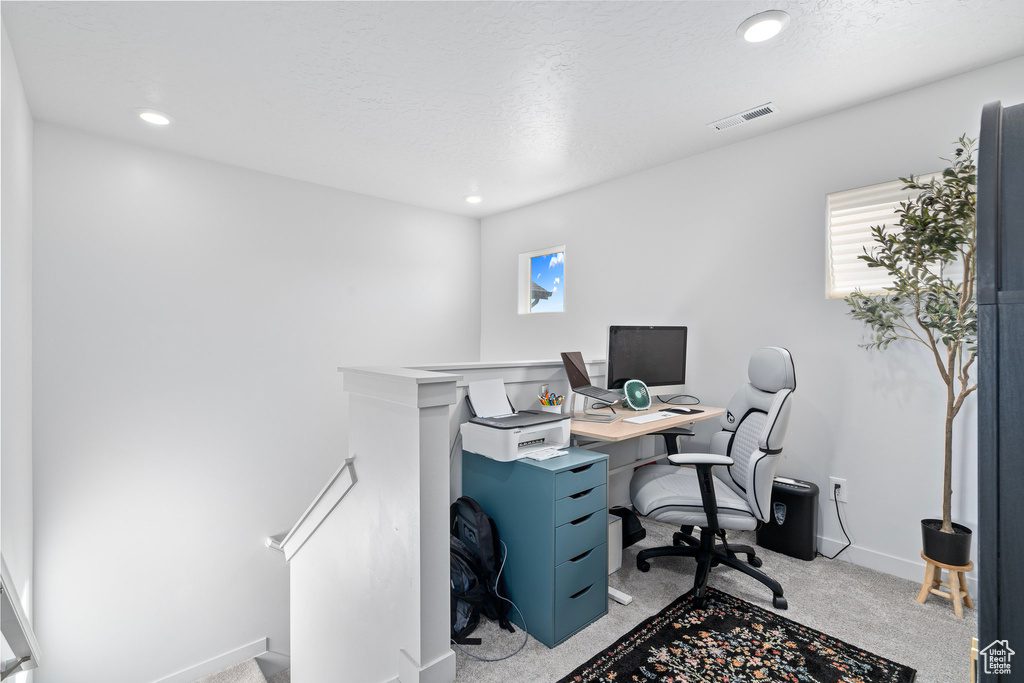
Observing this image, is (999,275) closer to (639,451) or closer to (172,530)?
(639,451)

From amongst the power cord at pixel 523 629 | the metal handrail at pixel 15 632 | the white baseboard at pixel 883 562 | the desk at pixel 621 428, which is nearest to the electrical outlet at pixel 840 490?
the white baseboard at pixel 883 562

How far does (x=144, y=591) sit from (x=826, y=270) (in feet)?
15.6

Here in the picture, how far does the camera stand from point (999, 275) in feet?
1.83

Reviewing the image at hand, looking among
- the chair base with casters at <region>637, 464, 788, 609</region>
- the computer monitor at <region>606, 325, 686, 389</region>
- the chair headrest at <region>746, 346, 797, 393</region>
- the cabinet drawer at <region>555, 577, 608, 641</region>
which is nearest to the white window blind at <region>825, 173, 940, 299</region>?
the chair headrest at <region>746, 346, 797, 393</region>

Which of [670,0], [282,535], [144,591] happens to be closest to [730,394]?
[670,0]

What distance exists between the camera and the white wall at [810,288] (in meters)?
2.43

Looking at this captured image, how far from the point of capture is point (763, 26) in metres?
1.96

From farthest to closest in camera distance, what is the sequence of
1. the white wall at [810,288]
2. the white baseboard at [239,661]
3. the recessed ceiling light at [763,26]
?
the white baseboard at [239,661] < the white wall at [810,288] < the recessed ceiling light at [763,26]

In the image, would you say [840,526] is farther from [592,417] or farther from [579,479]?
[579,479]

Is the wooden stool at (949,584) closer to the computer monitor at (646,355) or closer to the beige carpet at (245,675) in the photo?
the computer monitor at (646,355)

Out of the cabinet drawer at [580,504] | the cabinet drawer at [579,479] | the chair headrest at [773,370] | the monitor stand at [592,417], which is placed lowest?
the cabinet drawer at [580,504]

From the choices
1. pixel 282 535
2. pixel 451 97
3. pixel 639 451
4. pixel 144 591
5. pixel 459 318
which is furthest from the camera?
pixel 459 318

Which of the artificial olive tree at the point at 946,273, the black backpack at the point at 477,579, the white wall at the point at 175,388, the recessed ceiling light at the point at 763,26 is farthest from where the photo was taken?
the white wall at the point at 175,388

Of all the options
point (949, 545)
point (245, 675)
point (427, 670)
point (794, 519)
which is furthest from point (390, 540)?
point (245, 675)
